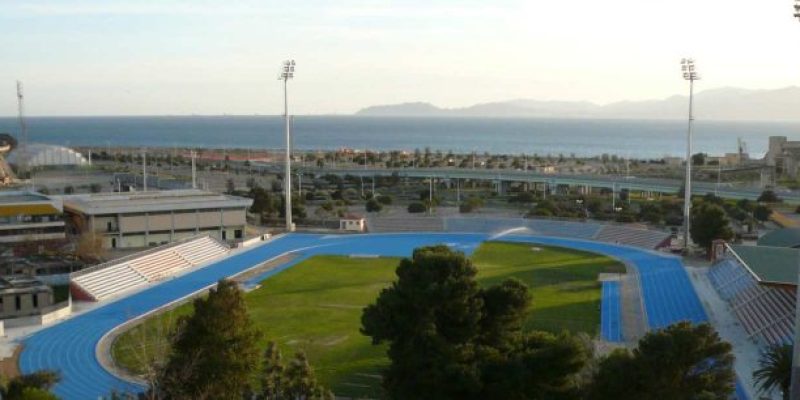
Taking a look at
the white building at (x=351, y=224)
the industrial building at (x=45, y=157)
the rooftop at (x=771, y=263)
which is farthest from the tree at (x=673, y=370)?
the industrial building at (x=45, y=157)

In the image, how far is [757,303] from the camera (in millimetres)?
19766

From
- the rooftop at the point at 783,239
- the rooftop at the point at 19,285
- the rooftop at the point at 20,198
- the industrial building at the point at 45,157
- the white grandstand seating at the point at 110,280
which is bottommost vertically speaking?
the white grandstand seating at the point at 110,280

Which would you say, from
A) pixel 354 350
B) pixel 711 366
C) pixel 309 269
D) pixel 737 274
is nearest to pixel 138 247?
pixel 309 269

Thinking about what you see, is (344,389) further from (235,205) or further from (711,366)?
(235,205)

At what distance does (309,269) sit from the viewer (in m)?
27.7

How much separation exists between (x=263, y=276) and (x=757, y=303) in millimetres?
14876

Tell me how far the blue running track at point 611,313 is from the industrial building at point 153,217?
16210mm

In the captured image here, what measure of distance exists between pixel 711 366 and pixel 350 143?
492ft

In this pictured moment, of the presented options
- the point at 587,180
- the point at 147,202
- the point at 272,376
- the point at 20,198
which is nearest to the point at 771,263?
the point at 272,376

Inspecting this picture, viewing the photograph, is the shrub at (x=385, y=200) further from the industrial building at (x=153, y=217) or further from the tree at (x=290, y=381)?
the tree at (x=290, y=381)

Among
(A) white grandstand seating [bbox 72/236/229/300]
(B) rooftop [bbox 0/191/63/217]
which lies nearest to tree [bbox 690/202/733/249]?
(A) white grandstand seating [bbox 72/236/229/300]

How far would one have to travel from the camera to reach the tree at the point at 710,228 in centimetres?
2888

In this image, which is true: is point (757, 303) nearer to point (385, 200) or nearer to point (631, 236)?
point (631, 236)

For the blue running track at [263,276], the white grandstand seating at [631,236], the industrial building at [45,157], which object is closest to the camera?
the blue running track at [263,276]
